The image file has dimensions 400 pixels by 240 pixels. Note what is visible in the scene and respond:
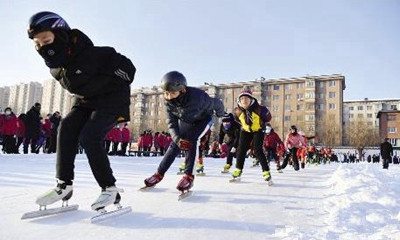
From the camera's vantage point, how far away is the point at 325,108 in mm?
70812

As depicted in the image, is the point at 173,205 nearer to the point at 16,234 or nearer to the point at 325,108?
the point at 16,234

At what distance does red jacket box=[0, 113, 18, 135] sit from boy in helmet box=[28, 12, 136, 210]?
10.6 m

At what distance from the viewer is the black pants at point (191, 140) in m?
4.24

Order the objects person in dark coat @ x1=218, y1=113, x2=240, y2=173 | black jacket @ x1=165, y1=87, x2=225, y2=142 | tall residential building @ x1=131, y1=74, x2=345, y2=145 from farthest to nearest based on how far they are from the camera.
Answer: tall residential building @ x1=131, y1=74, x2=345, y2=145 < person in dark coat @ x1=218, y1=113, x2=240, y2=173 < black jacket @ x1=165, y1=87, x2=225, y2=142

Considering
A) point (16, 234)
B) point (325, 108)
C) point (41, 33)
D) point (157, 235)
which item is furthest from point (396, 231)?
point (325, 108)

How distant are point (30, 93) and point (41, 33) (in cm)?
14778

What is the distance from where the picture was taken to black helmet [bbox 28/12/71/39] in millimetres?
2422

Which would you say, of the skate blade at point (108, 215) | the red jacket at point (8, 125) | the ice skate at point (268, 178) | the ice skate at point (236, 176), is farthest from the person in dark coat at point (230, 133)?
the red jacket at point (8, 125)

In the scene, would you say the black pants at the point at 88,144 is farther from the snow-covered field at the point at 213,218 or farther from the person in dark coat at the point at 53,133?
the person in dark coat at the point at 53,133

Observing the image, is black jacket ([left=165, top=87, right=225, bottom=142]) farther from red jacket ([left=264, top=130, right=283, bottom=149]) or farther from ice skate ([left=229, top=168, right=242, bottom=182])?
red jacket ([left=264, top=130, right=283, bottom=149])

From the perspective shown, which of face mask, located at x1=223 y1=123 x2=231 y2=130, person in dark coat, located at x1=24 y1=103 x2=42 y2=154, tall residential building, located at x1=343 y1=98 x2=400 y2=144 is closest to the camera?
face mask, located at x1=223 y1=123 x2=231 y2=130

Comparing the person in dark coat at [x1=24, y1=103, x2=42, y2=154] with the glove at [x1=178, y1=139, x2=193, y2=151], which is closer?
the glove at [x1=178, y1=139, x2=193, y2=151]

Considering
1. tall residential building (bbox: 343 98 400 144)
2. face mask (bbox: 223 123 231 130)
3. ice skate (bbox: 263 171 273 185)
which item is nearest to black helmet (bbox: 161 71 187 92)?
ice skate (bbox: 263 171 273 185)

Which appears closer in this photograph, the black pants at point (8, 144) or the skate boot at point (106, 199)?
the skate boot at point (106, 199)
